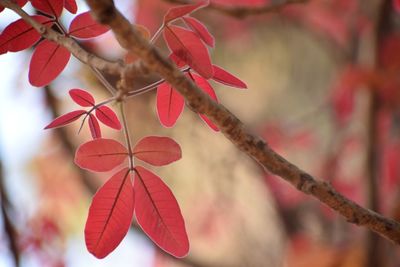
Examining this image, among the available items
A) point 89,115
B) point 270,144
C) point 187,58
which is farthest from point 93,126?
point 270,144

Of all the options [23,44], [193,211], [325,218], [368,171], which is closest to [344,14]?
[325,218]

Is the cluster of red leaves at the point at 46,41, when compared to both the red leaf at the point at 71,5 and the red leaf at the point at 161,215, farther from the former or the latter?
the red leaf at the point at 161,215

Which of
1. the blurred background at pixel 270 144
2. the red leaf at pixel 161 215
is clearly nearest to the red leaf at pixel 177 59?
the red leaf at pixel 161 215

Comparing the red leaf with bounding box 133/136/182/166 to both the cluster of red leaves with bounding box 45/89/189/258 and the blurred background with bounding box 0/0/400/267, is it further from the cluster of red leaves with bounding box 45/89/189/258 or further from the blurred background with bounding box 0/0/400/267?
the blurred background with bounding box 0/0/400/267

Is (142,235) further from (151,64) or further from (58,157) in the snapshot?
(151,64)

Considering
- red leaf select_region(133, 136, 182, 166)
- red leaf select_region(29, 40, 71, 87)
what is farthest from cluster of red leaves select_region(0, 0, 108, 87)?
red leaf select_region(133, 136, 182, 166)

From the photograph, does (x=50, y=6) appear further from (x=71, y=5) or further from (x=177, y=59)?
(x=177, y=59)

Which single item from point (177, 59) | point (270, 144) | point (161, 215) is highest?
point (177, 59)
